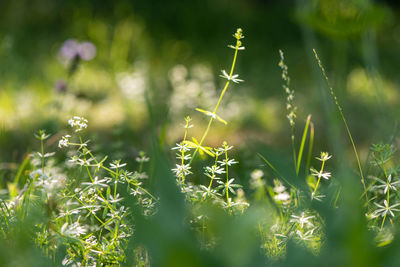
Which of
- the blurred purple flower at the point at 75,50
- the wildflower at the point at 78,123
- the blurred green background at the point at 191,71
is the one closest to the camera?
the wildflower at the point at 78,123

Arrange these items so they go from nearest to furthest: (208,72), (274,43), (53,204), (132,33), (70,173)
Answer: (53,204) < (70,173) < (208,72) < (132,33) < (274,43)

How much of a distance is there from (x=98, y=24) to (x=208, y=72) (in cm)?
134

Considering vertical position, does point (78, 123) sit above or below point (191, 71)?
above

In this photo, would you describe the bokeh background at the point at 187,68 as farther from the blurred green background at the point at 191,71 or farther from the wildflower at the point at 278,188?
the wildflower at the point at 278,188

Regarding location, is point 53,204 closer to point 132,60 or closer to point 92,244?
point 92,244

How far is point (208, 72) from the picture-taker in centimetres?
306

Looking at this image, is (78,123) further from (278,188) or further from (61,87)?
(61,87)

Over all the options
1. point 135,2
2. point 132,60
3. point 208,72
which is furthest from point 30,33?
point 208,72

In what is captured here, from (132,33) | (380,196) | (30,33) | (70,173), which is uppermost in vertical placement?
(380,196)

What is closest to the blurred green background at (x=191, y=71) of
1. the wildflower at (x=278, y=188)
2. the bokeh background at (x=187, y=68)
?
the bokeh background at (x=187, y=68)

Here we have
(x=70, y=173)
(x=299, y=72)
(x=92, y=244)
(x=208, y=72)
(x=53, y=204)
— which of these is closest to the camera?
(x=92, y=244)

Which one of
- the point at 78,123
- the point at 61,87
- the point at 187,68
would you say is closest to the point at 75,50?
Answer: the point at 61,87

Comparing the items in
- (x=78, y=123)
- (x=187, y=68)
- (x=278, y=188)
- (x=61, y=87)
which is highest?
(x=78, y=123)

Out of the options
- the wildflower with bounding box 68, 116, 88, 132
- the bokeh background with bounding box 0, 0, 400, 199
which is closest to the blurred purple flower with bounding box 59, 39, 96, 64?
the bokeh background with bounding box 0, 0, 400, 199
